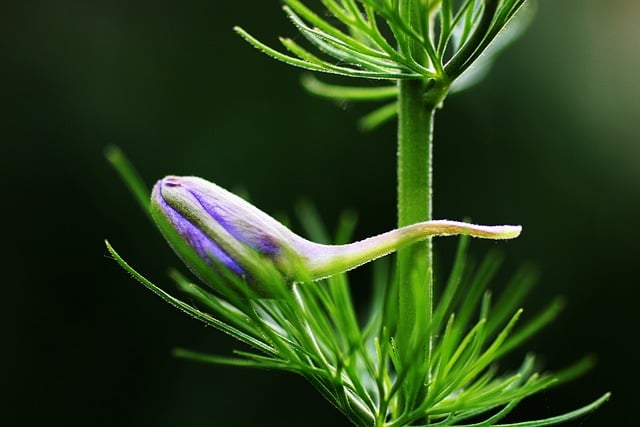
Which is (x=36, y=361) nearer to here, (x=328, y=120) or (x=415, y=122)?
(x=328, y=120)

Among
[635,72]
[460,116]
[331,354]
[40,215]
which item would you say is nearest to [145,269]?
[40,215]

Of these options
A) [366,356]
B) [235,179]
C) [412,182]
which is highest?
[235,179]

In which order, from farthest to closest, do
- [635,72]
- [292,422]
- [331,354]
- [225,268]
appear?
[635,72], [292,422], [331,354], [225,268]

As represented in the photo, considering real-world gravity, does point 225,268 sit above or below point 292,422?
above

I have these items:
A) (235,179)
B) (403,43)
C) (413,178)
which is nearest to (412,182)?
(413,178)

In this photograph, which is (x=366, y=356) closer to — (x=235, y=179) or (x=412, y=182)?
(x=412, y=182)

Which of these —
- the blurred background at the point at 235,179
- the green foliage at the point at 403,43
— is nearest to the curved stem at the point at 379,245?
the green foliage at the point at 403,43

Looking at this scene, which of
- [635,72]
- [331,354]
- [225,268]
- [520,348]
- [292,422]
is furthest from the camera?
[635,72]

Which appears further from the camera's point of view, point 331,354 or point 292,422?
point 292,422
